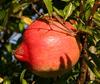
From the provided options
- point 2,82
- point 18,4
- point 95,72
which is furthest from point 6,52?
point 95,72

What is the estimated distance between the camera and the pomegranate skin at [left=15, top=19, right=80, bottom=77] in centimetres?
155

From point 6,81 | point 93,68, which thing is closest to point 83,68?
point 93,68

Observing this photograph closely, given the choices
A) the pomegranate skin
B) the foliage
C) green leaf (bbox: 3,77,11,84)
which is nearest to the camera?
the pomegranate skin

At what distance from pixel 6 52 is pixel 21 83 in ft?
1.36

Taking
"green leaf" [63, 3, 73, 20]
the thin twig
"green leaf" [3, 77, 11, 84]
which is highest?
"green leaf" [63, 3, 73, 20]

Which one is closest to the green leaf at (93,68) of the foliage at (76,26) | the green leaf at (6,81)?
the foliage at (76,26)

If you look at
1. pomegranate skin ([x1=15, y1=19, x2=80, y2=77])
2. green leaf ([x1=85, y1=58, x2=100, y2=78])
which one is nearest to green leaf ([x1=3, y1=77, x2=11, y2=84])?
pomegranate skin ([x1=15, y1=19, x2=80, y2=77])

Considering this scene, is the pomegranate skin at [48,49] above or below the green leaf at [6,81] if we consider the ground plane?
above

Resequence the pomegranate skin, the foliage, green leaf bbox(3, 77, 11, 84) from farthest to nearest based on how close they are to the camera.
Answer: green leaf bbox(3, 77, 11, 84), the foliage, the pomegranate skin

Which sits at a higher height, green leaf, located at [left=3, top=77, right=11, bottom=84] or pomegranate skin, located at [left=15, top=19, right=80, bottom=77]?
pomegranate skin, located at [left=15, top=19, right=80, bottom=77]

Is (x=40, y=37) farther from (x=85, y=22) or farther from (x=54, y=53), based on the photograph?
(x=85, y=22)

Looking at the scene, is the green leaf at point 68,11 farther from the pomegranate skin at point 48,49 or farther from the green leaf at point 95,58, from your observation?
the green leaf at point 95,58

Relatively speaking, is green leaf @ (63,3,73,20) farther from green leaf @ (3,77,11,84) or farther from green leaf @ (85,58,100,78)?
→ green leaf @ (3,77,11,84)

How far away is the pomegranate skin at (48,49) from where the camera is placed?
1553 millimetres
